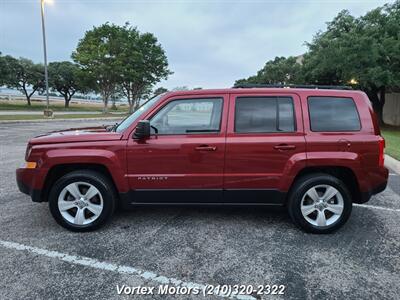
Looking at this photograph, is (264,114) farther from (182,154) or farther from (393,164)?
(393,164)

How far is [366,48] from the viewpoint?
17.6m

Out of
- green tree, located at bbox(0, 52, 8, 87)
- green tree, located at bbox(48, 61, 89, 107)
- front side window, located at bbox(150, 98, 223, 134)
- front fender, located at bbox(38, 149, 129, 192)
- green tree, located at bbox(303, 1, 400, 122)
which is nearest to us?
front fender, located at bbox(38, 149, 129, 192)

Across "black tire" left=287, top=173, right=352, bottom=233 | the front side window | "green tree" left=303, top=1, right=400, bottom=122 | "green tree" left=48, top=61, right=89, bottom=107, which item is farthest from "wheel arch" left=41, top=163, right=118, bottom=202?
"green tree" left=48, top=61, right=89, bottom=107

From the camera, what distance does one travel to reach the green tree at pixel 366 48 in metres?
17.4

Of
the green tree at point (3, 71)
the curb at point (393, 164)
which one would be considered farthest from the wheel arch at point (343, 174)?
the green tree at point (3, 71)

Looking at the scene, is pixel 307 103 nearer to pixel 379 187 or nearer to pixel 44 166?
pixel 379 187

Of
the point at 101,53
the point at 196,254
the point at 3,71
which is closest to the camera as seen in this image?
the point at 196,254

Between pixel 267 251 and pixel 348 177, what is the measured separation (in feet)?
4.93

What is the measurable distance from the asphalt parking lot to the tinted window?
1.33 meters

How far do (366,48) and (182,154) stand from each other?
18834 mm

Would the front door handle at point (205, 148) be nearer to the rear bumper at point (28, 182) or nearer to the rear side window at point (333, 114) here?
the rear side window at point (333, 114)

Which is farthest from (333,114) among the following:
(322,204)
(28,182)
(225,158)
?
(28,182)

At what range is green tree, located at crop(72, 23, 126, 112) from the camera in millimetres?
31656

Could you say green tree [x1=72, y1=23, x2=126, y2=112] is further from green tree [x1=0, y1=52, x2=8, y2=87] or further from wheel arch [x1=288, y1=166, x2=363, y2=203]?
wheel arch [x1=288, y1=166, x2=363, y2=203]
